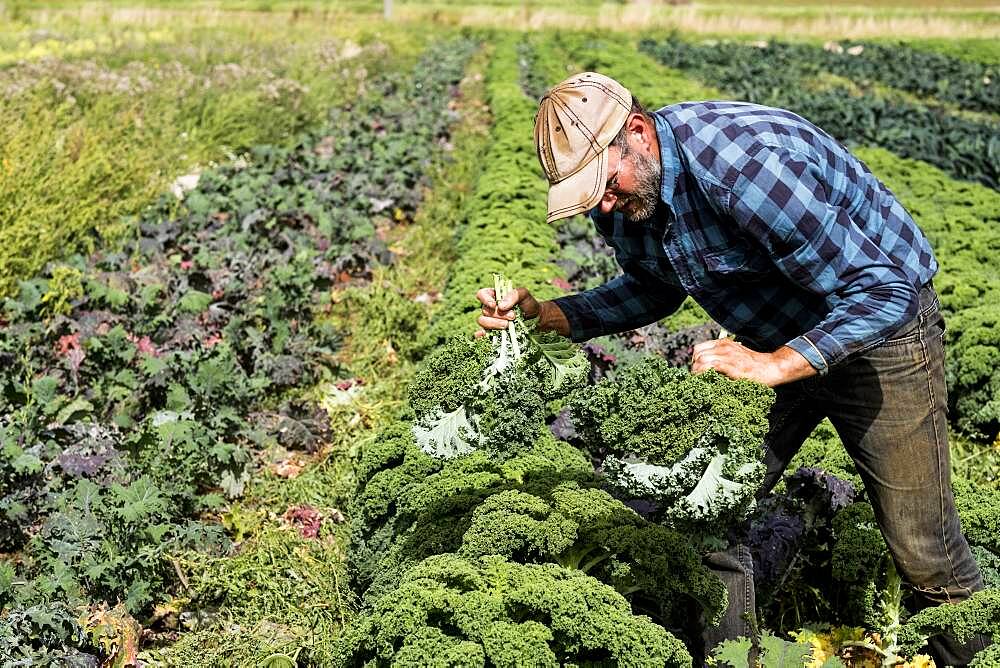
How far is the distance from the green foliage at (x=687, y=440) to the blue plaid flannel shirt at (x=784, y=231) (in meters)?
0.24

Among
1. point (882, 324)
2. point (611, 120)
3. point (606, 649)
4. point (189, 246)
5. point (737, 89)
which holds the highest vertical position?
point (611, 120)

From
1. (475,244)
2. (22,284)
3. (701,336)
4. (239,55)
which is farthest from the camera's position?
(239,55)

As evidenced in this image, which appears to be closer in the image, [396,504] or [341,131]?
[396,504]

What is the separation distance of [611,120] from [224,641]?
274 centimetres

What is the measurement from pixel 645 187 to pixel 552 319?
2.54 feet

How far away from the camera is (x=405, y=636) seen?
269cm

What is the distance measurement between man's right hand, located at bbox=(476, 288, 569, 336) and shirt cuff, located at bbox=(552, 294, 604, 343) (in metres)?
0.07

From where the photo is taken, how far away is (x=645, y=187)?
2.75m

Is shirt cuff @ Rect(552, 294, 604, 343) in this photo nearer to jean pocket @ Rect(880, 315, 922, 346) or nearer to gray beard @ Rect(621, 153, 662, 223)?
gray beard @ Rect(621, 153, 662, 223)

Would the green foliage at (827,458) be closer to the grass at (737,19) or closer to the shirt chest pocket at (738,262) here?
the shirt chest pocket at (738,262)

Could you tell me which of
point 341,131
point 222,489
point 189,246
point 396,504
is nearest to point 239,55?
point 341,131

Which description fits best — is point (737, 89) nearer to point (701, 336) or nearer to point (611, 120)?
point (701, 336)

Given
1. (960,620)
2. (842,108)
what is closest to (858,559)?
(960,620)

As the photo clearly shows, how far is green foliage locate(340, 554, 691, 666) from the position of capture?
8.66 ft
